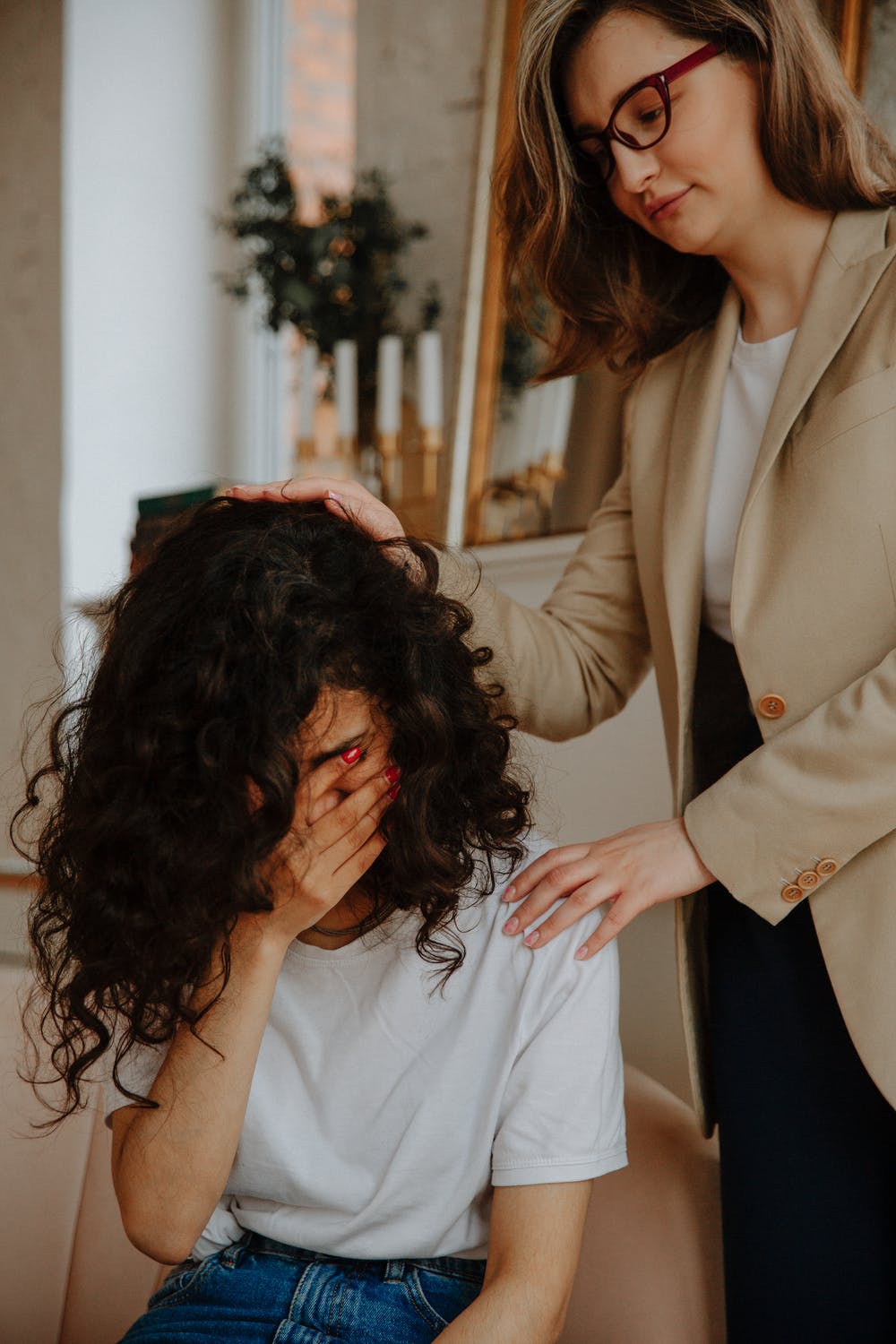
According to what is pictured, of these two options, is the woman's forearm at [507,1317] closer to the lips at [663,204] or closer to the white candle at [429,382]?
the lips at [663,204]

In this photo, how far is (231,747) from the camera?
3.42ft

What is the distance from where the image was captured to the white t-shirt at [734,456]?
1357 millimetres

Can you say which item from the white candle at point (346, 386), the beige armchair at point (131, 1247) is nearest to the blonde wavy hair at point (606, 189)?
the beige armchair at point (131, 1247)

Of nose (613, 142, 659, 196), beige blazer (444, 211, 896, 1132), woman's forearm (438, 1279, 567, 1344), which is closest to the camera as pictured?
woman's forearm (438, 1279, 567, 1344)

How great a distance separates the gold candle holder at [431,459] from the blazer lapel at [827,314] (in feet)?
5.02

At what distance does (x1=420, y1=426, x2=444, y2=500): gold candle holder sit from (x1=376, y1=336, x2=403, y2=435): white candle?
103 mm

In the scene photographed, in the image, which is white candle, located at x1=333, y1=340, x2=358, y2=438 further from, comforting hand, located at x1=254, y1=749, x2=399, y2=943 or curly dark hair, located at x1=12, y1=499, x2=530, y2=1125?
comforting hand, located at x1=254, y1=749, x2=399, y2=943

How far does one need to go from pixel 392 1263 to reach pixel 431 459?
6.21 feet

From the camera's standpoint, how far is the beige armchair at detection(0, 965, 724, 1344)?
131 cm

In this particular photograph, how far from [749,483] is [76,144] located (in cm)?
269

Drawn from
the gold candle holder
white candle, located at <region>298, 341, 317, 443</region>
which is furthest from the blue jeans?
white candle, located at <region>298, 341, 317, 443</region>

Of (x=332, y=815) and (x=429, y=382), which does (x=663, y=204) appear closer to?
(x=332, y=815)

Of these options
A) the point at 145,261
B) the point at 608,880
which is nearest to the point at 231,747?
the point at 608,880

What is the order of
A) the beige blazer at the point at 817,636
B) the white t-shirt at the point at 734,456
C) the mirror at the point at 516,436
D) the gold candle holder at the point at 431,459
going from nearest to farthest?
the beige blazer at the point at 817,636 < the white t-shirt at the point at 734,456 < the mirror at the point at 516,436 < the gold candle holder at the point at 431,459
